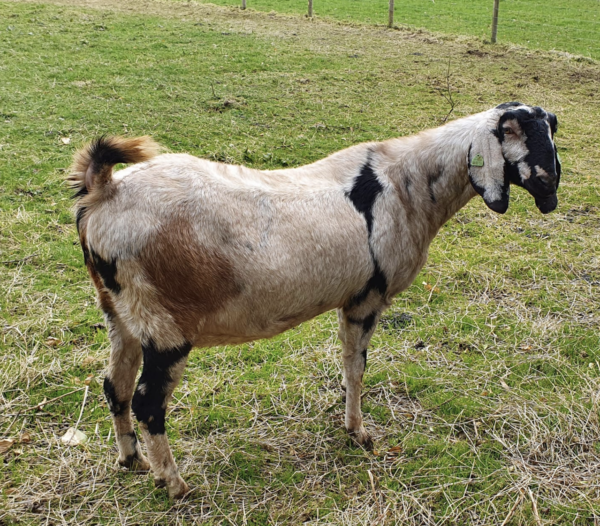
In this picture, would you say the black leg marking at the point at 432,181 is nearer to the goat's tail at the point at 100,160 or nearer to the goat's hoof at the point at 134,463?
the goat's tail at the point at 100,160

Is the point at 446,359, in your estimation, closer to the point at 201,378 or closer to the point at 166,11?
the point at 201,378

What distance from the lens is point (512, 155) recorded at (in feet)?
11.0

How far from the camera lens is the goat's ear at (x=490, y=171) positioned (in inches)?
132

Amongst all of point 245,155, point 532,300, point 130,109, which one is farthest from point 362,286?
point 130,109

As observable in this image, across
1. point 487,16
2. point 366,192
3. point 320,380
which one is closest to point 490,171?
point 366,192

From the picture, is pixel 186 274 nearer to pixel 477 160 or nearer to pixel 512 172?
pixel 477 160

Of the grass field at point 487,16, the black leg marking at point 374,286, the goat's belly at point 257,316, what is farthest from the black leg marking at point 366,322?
the grass field at point 487,16

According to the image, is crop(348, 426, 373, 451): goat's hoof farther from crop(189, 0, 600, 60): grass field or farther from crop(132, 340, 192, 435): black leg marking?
crop(189, 0, 600, 60): grass field

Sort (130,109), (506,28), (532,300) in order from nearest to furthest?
(532,300), (130,109), (506,28)

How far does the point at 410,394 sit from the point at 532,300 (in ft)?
6.22

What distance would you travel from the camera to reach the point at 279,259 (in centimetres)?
303

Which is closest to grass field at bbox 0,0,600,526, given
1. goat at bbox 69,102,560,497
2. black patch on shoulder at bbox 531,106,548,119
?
goat at bbox 69,102,560,497

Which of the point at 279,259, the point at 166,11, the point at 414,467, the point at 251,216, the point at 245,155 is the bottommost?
the point at 414,467

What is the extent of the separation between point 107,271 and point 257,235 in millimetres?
833
